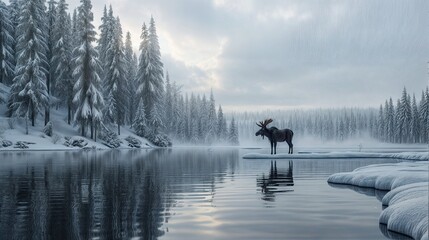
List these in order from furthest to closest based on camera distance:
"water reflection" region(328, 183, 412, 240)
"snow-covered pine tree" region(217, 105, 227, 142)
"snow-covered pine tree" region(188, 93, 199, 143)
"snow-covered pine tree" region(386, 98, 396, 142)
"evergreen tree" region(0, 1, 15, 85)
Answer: "snow-covered pine tree" region(217, 105, 227, 142)
"snow-covered pine tree" region(386, 98, 396, 142)
"snow-covered pine tree" region(188, 93, 199, 143)
"evergreen tree" region(0, 1, 15, 85)
"water reflection" region(328, 183, 412, 240)

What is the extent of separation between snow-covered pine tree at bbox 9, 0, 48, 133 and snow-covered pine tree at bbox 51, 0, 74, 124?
286 centimetres

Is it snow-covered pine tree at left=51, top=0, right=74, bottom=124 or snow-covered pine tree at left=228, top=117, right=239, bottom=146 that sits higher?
snow-covered pine tree at left=51, top=0, right=74, bottom=124

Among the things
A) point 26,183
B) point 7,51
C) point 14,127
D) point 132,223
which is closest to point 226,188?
point 132,223

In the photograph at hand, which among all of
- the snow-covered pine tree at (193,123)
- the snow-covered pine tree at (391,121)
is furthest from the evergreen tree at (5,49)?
the snow-covered pine tree at (391,121)

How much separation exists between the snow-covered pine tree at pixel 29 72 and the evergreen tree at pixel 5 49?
6592mm

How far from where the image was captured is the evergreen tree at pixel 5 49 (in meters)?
53.3

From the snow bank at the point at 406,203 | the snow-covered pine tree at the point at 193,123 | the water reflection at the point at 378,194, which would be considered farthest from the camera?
the snow-covered pine tree at the point at 193,123

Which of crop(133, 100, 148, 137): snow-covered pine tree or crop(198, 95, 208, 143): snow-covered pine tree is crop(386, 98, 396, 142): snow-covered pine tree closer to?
crop(198, 95, 208, 143): snow-covered pine tree

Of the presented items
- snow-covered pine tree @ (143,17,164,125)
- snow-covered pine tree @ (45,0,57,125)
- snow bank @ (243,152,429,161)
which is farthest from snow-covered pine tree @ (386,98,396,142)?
snow-covered pine tree @ (45,0,57,125)

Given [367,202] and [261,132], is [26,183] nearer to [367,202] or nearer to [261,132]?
[367,202]

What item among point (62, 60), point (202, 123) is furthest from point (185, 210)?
point (202, 123)

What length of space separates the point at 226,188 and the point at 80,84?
1577 inches

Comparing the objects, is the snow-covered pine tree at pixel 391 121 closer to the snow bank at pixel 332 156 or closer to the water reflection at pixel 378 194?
the snow bank at pixel 332 156

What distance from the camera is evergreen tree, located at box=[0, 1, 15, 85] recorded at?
2098 inches
